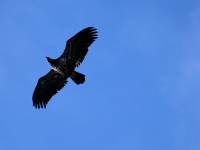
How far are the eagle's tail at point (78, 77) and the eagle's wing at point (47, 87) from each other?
1.08 metres

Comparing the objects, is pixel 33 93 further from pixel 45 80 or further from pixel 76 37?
pixel 76 37

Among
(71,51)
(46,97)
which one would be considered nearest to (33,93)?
(46,97)

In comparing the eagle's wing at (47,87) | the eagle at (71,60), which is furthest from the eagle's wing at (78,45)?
the eagle's wing at (47,87)

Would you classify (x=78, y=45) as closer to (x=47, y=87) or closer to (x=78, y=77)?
(x=78, y=77)

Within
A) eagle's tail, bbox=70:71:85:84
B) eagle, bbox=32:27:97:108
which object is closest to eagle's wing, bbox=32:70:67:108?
eagle, bbox=32:27:97:108

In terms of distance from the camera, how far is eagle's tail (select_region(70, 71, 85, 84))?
4009 cm

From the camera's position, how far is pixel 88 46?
132ft

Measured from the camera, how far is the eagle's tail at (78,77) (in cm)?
4009

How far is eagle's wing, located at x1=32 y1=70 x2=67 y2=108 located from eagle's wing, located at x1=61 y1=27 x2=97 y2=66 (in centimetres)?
146

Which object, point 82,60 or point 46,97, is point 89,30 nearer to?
point 82,60

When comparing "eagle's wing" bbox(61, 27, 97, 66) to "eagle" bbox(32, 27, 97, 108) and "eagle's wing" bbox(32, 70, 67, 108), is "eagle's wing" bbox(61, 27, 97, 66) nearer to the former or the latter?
"eagle" bbox(32, 27, 97, 108)

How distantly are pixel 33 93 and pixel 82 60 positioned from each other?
3551mm

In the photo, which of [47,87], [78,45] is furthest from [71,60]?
[47,87]

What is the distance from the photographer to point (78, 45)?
40281 mm
